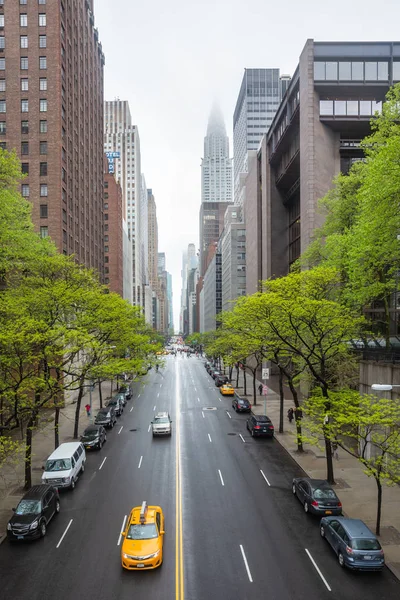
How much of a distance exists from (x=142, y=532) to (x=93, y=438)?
634 inches

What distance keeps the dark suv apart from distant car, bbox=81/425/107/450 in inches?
434

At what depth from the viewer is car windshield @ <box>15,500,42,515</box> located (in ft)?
56.7

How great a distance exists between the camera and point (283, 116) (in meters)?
60.6

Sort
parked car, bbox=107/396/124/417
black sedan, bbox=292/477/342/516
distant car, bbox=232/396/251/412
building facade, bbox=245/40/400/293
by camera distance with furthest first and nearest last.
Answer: building facade, bbox=245/40/400/293 → distant car, bbox=232/396/251/412 → parked car, bbox=107/396/124/417 → black sedan, bbox=292/477/342/516

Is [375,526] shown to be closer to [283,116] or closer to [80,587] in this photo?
[80,587]

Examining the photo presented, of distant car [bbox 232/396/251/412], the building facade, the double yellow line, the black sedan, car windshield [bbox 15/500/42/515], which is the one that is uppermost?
the building facade

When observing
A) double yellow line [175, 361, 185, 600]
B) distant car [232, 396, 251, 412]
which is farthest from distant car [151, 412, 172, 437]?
distant car [232, 396, 251, 412]

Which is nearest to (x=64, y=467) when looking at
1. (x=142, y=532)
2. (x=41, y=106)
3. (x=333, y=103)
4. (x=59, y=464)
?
(x=59, y=464)

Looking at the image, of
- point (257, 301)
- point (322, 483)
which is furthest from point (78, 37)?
point (322, 483)

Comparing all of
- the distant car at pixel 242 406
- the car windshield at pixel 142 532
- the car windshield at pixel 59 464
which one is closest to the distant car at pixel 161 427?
the car windshield at pixel 59 464

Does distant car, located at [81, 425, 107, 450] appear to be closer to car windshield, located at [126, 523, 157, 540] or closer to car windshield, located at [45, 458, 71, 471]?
car windshield, located at [45, 458, 71, 471]

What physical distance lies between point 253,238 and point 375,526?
70.5 meters

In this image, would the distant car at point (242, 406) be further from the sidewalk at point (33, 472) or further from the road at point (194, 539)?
the sidewalk at point (33, 472)

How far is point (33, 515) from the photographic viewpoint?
1719 centimetres
